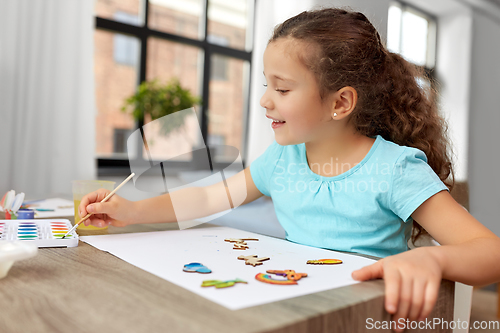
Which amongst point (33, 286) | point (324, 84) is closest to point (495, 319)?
point (324, 84)

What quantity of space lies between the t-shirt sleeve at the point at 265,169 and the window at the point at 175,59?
6.26ft

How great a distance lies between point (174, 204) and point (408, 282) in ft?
1.91

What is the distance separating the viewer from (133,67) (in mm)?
3047

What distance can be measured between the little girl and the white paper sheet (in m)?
0.14

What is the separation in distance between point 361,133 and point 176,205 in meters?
0.43

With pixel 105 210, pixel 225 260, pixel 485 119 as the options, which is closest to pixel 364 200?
pixel 225 260

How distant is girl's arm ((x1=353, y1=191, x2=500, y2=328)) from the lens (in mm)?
423

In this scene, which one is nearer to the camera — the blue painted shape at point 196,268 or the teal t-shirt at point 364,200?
the blue painted shape at point 196,268

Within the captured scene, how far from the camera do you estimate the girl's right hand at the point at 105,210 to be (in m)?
0.75

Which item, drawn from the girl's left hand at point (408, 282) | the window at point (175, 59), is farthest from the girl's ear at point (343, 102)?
the window at point (175, 59)

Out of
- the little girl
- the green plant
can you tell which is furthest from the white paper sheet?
Result: the green plant

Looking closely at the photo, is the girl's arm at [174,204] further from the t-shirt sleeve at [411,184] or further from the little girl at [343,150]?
the t-shirt sleeve at [411,184]

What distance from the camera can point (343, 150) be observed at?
34.6 inches

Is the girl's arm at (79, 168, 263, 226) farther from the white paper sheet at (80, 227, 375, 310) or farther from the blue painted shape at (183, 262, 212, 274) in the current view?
the blue painted shape at (183, 262, 212, 274)
